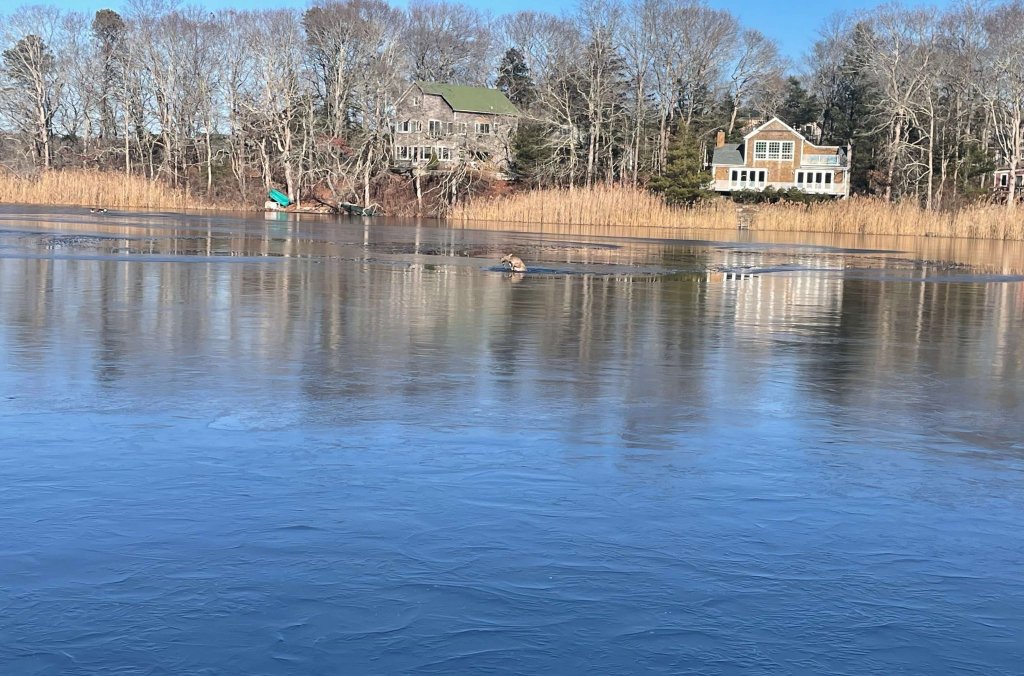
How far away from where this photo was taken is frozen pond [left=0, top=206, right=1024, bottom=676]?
14.0ft

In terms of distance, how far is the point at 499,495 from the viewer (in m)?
6.02

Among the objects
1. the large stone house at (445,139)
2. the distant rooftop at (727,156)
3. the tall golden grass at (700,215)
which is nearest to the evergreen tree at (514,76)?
the large stone house at (445,139)

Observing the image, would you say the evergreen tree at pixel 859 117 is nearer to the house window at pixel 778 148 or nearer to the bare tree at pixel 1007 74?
the house window at pixel 778 148

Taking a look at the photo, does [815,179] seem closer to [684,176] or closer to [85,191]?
[684,176]

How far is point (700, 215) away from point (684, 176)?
1767 cm

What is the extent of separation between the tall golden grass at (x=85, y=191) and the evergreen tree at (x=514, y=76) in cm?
4240

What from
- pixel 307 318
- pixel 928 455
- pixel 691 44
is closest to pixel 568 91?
pixel 691 44

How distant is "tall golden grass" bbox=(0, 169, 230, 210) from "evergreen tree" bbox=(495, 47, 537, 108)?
139 feet

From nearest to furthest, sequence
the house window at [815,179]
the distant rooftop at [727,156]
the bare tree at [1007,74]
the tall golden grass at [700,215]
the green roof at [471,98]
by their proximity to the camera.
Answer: the tall golden grass at [700,215] → the bare tree at [1007,74] → the house window at [815,179] → the distant rooftop at [727,156] → the green roof at [471,98]

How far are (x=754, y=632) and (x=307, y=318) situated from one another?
9.27m

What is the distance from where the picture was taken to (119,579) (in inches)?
185

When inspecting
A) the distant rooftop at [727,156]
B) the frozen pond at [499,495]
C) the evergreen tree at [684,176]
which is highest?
the distant rooftop at [727,156]

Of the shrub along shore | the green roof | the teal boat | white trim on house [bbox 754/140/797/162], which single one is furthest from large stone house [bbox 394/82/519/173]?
white trim on house [bbox 754/140/797/162]

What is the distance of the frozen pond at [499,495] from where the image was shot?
4270 mm
